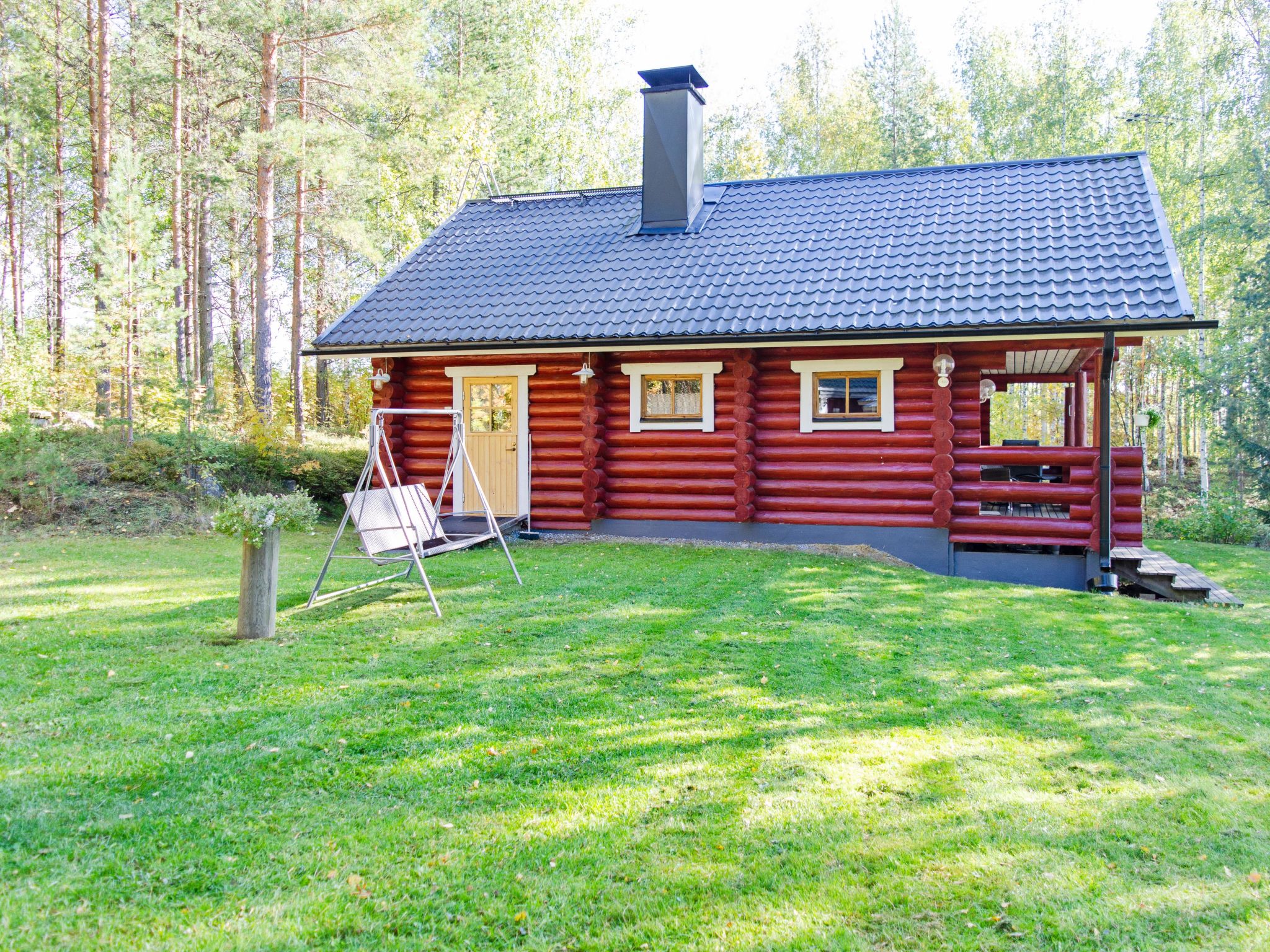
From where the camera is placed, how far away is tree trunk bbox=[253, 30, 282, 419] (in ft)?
50.1

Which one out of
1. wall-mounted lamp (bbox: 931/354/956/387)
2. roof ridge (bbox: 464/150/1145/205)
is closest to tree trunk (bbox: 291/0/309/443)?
roof ridge (bbox: 464/150/1145/205)

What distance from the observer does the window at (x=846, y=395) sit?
1070 cm

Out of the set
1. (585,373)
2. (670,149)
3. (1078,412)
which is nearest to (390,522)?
(585,373)

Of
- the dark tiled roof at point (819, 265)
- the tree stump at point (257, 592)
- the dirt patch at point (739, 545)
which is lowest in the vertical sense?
the dirt patch at point (739, 545)

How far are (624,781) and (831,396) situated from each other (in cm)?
797

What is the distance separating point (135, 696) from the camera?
4.58 meters

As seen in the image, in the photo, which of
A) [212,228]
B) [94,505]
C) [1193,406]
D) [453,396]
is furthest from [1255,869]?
[212,228]

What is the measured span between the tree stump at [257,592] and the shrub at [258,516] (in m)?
0.06

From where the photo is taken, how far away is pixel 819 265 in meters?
11.4

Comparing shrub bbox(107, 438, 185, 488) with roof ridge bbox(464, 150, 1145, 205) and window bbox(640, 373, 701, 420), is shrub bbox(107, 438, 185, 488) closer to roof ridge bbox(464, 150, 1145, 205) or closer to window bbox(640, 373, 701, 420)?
roof ridge bbox(464, 150, 1145, 205)

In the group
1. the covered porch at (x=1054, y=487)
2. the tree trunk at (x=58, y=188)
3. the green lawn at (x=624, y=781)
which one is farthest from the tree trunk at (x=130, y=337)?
the covered porch at (x=1054, y=487)

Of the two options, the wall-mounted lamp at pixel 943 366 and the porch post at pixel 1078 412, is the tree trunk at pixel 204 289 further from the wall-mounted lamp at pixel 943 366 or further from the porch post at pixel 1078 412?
the porch post at pixel 1078 412

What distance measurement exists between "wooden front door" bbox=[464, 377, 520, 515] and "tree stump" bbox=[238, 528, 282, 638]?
6.09 metres

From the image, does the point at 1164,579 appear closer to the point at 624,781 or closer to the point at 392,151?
the point at 624,781
